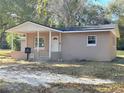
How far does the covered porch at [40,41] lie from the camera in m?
28.6

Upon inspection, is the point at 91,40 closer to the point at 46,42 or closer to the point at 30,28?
the point at 46,42

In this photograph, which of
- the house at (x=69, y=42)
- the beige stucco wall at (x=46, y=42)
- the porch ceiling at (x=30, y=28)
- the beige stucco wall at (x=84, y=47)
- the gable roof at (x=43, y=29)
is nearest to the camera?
the beige stucco wall at (x=84, y=47)

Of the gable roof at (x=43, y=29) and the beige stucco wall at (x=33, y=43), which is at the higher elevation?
the gable roof at (x=43, y=29)

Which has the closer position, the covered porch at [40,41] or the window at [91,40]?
the window at [91,40]

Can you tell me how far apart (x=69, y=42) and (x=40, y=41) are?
3751mm

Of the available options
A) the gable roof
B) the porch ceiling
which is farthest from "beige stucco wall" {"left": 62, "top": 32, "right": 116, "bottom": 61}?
the porch ceiling

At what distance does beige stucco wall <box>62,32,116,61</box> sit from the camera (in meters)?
27.1

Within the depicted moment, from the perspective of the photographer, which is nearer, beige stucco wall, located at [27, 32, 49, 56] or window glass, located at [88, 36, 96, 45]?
window glass, located at [88, 36, 96, 45]

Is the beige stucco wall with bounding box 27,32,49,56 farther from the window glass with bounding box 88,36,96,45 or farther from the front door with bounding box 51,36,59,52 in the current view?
the window glass with bounding box 88,36,96,45

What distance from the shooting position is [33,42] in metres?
31.0

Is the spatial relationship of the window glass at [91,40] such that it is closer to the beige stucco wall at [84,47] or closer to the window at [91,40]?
the window at [91,40]

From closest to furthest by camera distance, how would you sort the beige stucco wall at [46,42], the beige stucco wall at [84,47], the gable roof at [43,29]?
1. the beige stucco wall at [84,47]
2. the gable roof at [43,29]
3. the beige stucco wall at [46,42]

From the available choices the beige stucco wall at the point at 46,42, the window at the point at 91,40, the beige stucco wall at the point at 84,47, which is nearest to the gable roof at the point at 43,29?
the beige stucco wall at the point at 84,47

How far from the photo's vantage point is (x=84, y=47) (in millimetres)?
27781
